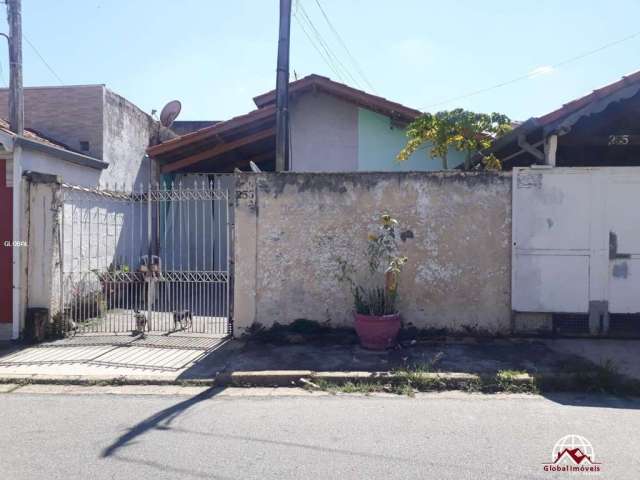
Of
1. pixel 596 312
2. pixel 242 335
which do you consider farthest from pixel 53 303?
pixel 596 312

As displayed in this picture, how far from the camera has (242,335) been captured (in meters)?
7.71

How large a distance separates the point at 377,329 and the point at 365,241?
140cm

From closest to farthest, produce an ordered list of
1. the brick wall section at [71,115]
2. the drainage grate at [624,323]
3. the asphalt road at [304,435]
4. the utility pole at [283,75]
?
the asphalt road at [304,435] → the drainage grate at [624,323] → the utility pole at [283,75] → the brick wall section at [71,115]

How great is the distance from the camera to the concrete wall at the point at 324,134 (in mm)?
12305

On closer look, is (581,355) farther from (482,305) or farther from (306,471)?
(306,471)

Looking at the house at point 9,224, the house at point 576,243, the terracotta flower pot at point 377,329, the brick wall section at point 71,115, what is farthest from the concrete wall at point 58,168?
the house at point 576,243

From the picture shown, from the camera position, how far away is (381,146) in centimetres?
1229

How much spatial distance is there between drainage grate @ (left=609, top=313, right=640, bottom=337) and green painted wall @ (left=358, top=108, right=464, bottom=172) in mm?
5610

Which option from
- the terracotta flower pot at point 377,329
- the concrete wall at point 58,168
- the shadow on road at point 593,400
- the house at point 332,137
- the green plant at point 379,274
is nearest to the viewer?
the shadow on road at point 593,400

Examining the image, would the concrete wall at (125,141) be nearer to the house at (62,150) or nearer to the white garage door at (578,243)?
the house at (62,150)

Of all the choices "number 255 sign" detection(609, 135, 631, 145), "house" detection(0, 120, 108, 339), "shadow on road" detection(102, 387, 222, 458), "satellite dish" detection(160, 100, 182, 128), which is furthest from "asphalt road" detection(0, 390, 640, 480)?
"satellite dish" detection(160, 100, 182, 128)

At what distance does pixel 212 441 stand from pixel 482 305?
4703 millimetres

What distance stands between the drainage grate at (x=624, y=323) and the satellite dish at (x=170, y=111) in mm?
12060

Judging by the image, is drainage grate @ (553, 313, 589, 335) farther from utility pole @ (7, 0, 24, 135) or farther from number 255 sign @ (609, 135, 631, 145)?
utility pole @ (7, 0, 24, 135)
